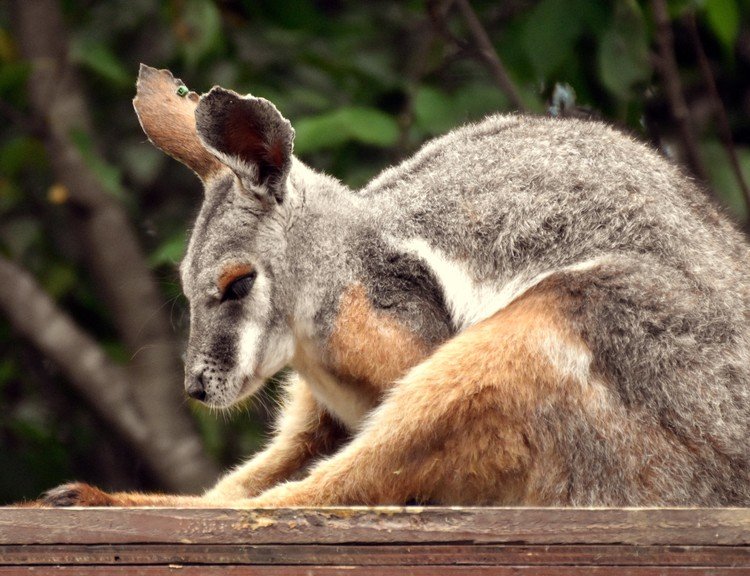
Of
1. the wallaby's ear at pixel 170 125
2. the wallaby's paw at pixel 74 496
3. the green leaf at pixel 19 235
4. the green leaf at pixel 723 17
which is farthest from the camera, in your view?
the green leaf at pixel 19 235

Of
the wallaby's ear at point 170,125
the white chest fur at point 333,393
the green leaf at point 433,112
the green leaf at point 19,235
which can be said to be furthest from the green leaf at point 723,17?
the green leaf at point 19,235

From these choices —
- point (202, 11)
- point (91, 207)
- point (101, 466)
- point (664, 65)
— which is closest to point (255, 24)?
point (202, 11)

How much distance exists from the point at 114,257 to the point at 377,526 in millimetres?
4275

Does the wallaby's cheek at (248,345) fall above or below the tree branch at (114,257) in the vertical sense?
above

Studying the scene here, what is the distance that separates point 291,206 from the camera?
4.12 meters

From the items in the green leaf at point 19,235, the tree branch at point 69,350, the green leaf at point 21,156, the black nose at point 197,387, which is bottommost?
the tree branch at point 69,350

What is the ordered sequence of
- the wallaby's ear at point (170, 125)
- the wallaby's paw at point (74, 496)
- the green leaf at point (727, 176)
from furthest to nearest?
the green leaf at point (727, 176)
the wallaby's ear at point (170, 125)
the wallaby's paw at point (74, 496)

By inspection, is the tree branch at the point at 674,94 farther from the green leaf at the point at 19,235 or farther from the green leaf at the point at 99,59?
the green leaf at the point at 19,235

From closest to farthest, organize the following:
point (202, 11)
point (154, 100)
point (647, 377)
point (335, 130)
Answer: point (647, 377), point (154, 100), point (335, 130), point (202, 11)

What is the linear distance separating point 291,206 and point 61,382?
4.06 m

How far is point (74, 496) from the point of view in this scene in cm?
338

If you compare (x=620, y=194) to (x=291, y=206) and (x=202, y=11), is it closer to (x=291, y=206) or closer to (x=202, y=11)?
(x=291, y=206)

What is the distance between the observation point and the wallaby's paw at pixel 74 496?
11.0 feet

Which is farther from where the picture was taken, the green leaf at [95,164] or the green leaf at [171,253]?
the green leaf at [95,164]
